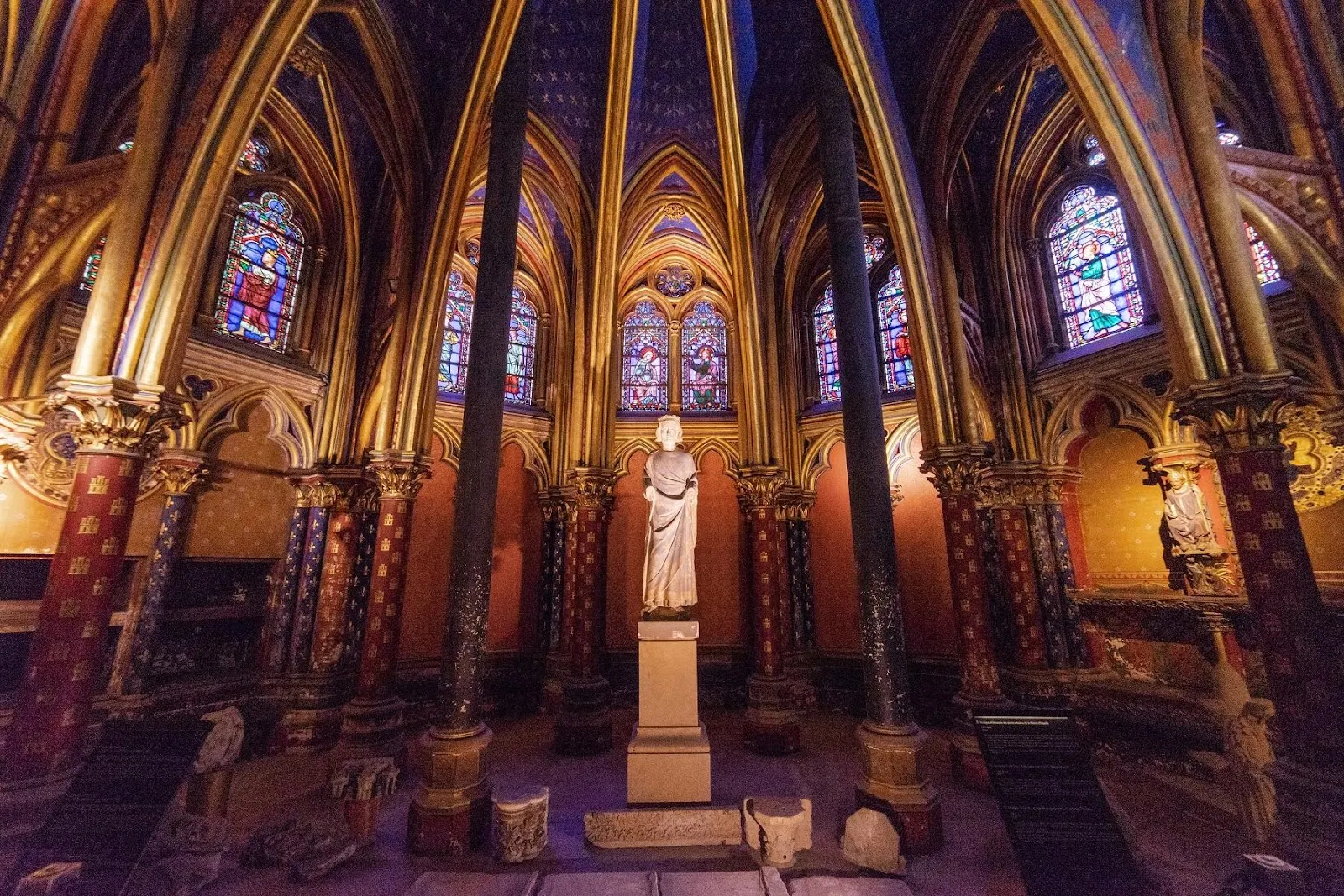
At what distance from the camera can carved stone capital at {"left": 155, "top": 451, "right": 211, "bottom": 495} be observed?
29.5 ft

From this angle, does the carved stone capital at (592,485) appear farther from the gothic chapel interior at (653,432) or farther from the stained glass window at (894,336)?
the stained glass window at (894,336)

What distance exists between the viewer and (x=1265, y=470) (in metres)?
5.43

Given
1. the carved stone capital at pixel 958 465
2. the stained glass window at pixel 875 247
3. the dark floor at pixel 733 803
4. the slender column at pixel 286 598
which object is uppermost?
the stained glass window at pixel 875 247

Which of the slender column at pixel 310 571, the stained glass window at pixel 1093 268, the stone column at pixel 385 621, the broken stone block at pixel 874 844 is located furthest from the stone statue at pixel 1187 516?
the slender column at pixel 310 571

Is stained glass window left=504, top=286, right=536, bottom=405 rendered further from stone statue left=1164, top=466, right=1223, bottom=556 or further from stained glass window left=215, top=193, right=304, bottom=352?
stone statue left=1164, top=466, right=1223, bottom=556

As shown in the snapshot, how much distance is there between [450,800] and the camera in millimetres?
5195

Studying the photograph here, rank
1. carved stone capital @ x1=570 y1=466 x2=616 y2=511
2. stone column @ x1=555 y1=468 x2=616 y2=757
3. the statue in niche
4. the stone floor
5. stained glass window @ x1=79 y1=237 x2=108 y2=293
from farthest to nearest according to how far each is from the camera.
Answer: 1. carved stone capital @ x1=570 y1=466 x2=616 y2=511
2. stone column @ x1=555 y1=468 x2=616 y2=757
3. stained glass window @ x1=79 y1=237 x2=108 y2=293
4. the statue in niche
5. the stone floor

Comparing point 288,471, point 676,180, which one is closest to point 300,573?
point 288,471

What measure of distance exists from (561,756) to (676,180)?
12.0 metres

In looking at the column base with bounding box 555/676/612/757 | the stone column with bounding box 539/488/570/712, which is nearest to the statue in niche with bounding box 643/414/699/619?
the column base with bounding box 555/676/612/757

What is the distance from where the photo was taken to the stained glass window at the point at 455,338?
12734 millimetres

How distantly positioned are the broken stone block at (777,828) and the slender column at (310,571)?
8.44 m

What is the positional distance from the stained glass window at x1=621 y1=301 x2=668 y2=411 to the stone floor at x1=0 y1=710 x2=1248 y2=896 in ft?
26.7

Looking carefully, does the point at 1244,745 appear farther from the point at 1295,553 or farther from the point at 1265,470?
the point at 1265,470
